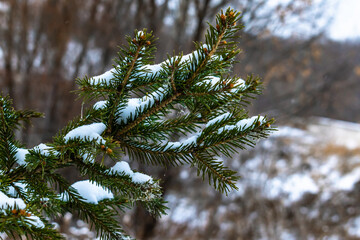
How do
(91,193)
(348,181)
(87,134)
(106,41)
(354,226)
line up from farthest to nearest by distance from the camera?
(348,181) < (354,226) < (106,41) < (91,193) < (87,134)

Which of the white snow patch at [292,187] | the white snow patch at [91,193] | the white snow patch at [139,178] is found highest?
the white snow patch at [292,187]

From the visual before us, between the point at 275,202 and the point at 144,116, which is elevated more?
the point at 275,202

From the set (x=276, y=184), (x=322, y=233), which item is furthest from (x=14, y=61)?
(x=322, y=233)

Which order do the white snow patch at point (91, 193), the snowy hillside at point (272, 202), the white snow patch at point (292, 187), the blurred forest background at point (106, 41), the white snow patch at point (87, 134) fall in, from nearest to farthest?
the white snow patch at point (87, 134) → the white snow patch at point (91, 193) → the blurred forest background at point (106, 41) → the snowy hillside at point (272, 202) → the white snow patch at point (292, 187)

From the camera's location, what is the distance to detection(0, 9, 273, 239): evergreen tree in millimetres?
523

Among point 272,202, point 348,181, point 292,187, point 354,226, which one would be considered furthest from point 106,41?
point 354,226

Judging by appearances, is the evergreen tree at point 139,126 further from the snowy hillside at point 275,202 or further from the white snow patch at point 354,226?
the white snow patch at point 354,226

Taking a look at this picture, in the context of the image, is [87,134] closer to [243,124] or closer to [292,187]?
[243,124]

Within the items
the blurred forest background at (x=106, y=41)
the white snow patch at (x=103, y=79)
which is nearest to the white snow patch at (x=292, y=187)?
the blurred forest background at (x=106, y=41)

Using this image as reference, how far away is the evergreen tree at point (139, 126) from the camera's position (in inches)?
20.6

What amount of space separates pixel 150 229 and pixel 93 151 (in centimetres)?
428

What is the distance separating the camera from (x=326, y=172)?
5340 mm

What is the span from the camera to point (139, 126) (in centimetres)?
59

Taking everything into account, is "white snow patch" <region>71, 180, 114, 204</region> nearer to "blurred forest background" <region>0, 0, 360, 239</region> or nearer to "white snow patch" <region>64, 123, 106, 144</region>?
"white snow patch" <region>64, 123, 106, 144</region>
